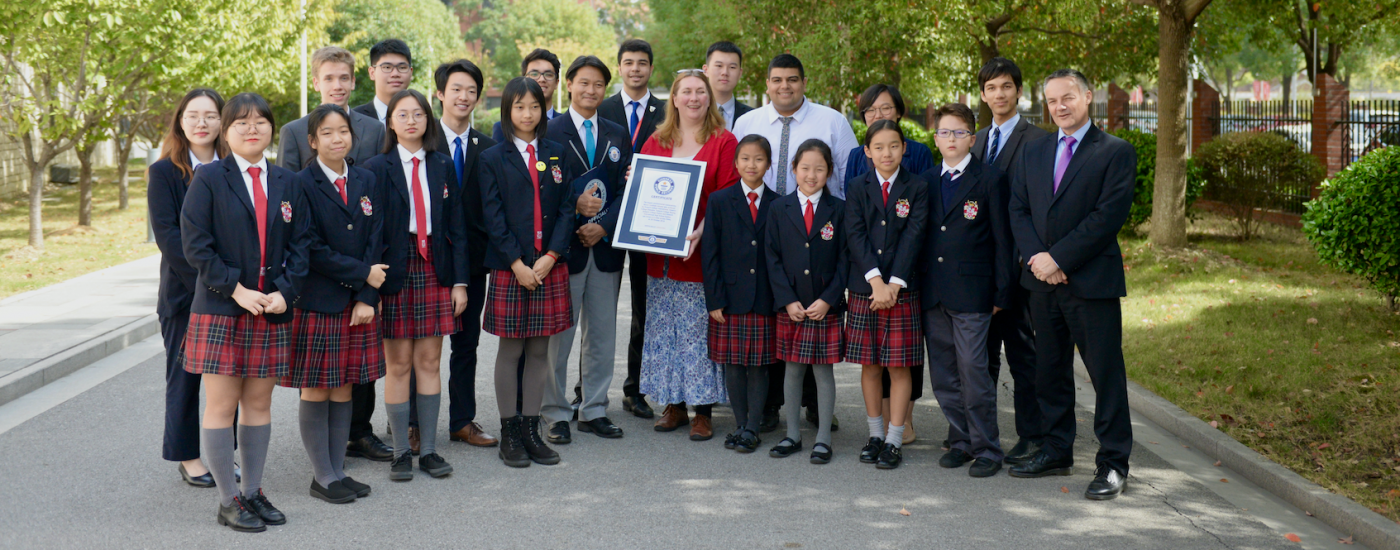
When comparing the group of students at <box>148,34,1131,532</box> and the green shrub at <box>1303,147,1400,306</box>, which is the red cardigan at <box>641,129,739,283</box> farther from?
the green shrub at <box>1303,147,1400,306</box>

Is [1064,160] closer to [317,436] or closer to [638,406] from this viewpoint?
[638,406]

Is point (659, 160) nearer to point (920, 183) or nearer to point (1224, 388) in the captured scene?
point (920, 183)

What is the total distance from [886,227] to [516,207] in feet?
6.20

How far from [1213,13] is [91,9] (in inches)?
639

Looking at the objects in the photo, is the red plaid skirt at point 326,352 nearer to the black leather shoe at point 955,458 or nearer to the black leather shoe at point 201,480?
the black leather shoe at point 201,480

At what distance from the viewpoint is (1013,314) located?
227 inches

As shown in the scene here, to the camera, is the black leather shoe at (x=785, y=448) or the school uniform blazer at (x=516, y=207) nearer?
the school uniform blazer at (x=516, y=207)

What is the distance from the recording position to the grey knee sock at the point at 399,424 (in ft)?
17.8

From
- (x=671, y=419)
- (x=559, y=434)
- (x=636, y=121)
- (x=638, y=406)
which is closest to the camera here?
(x=559, y=434)

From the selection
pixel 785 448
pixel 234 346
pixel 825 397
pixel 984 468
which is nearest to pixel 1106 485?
pixel 984 468

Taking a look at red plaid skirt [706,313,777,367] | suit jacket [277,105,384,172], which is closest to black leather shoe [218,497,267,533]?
suit jacket [277,105,384,172]

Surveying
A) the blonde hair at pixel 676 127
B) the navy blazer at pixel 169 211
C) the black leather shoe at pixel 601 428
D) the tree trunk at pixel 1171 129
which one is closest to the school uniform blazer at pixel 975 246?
the blonde hair at pixel 676 127

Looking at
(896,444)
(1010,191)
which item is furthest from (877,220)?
(896,444)

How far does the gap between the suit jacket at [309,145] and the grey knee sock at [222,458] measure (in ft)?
4.41
